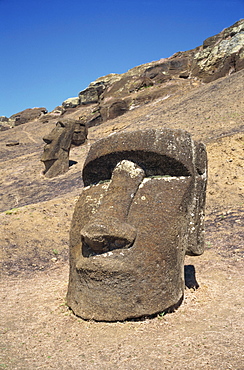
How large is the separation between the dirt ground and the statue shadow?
0.10 feet

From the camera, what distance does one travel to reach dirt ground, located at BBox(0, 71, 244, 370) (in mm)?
3598

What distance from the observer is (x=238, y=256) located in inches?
301

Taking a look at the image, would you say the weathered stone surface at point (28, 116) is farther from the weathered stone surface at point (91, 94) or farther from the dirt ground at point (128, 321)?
the dirt ground at point (128, 321)

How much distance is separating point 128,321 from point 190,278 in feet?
7.33

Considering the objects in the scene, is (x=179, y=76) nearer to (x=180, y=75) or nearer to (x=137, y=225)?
(x=180, y=75)

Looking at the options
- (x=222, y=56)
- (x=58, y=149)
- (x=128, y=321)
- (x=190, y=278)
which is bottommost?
(x=190, y=278)

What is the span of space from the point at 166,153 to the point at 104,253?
174 centimetres

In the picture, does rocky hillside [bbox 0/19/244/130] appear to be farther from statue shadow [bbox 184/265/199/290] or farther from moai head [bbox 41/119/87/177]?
statue shadow [bbox 184/265/199/290]

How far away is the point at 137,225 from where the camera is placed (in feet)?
15.7

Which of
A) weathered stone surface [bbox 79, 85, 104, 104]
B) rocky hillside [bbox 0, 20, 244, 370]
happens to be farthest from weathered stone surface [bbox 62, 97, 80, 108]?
rocky hillside [bbox 0, 20, 244, 370]

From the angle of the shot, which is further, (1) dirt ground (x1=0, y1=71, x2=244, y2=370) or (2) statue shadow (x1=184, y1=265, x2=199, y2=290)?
(2) statue shadow (x1=184, y1=265, x2=199, y2=290)

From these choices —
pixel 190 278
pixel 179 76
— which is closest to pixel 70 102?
pixel 179 76

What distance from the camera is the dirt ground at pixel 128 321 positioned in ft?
11.8

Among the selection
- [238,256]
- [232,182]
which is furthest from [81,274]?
[232,182]
